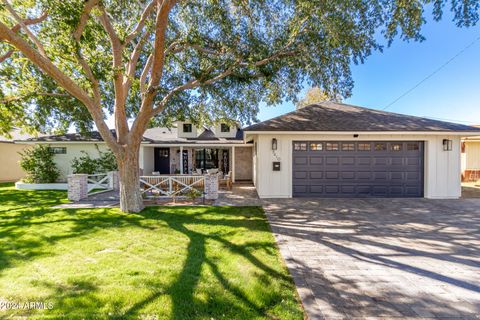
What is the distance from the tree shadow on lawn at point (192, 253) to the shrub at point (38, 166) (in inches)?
289

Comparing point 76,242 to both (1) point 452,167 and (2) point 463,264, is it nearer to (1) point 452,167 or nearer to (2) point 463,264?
(2) point 463,264

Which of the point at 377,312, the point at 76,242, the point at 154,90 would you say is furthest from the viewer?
the point at 154,90

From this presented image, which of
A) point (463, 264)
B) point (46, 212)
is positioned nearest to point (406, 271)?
point (463, 264)

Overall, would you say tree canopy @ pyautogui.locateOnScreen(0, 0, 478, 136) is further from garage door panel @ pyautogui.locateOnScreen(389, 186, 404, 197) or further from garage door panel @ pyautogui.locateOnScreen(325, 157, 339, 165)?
garage door panel @ pyautogui.locateOnScreen(389, 186, 404, 197)

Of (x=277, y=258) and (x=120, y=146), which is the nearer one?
(x=277, y=258)

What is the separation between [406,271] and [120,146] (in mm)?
8017

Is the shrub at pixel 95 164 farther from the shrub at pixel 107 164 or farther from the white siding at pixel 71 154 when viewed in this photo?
the white siding at pixel 71 154

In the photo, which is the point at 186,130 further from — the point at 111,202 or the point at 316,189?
the point at 316,189

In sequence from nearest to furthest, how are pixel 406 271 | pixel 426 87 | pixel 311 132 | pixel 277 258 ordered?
pixel 406 271 → pixel 277 258 → pixel 311 132 → pixel 426 87

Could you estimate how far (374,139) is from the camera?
1002 centimetres

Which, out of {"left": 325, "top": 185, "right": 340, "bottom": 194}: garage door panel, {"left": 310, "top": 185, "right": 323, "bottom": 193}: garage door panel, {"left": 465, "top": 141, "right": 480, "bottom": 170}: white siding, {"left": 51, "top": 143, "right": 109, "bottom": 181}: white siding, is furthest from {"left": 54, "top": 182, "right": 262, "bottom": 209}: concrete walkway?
{"left": 465, "top": 141, "right": 480, "bottom": 170}: white siding

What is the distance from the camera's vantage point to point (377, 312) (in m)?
2.79

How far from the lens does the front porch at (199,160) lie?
17.1 metres

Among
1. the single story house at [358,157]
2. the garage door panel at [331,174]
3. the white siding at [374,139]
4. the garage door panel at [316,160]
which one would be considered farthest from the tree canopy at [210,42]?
the garage door panel at [331,174]
